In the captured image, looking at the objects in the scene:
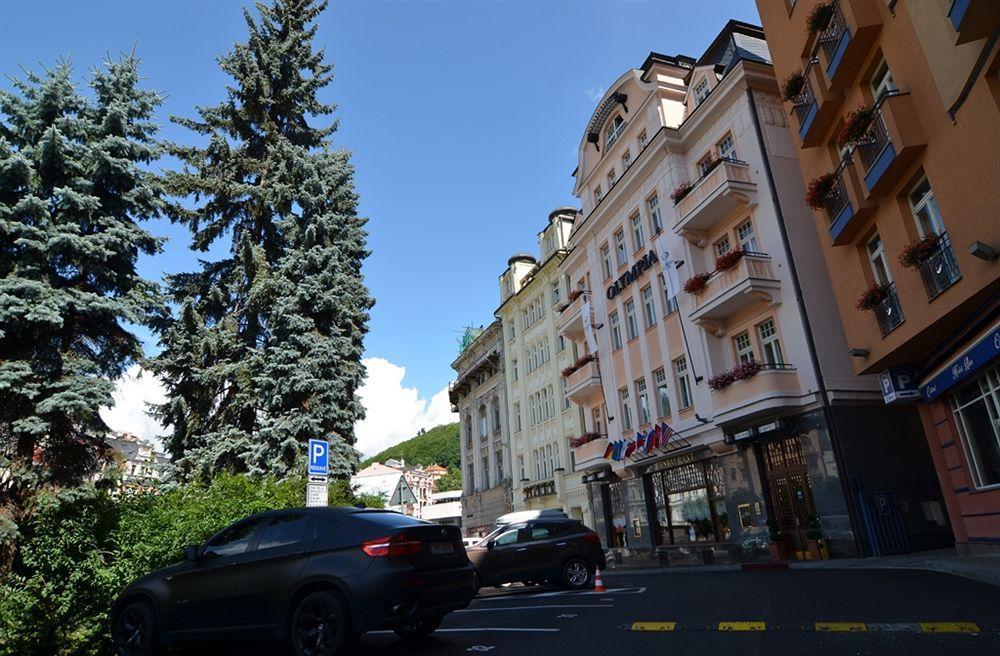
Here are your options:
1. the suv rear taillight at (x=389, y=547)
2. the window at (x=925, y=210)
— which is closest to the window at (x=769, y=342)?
the window at (x=925, y=210)

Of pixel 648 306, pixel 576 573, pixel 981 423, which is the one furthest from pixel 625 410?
pixel 981 423

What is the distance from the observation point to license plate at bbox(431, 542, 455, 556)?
682cm

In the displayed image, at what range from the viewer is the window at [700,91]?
2291cm

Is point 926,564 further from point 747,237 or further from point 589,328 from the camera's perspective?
point 589,328

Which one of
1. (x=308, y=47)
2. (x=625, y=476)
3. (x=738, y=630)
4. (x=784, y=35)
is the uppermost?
(x=308, y=47)

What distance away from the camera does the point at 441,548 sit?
6957 mm

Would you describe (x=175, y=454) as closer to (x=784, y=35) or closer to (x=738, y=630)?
(x=738, y=630)

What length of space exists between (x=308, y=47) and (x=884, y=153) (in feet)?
63.6

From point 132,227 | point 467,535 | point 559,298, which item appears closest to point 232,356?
point 132,227

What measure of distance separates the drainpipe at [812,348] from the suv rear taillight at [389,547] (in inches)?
559

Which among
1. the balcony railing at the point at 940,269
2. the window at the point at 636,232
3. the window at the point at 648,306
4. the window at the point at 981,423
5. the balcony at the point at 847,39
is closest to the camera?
the balcony railing at the point at 940,269

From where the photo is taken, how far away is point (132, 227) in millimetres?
12844

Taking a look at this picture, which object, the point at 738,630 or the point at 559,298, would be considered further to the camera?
the point at 559,298

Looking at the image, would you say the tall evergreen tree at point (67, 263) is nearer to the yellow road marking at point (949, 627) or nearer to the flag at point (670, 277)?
the yellow road marking at point (949, 627)
